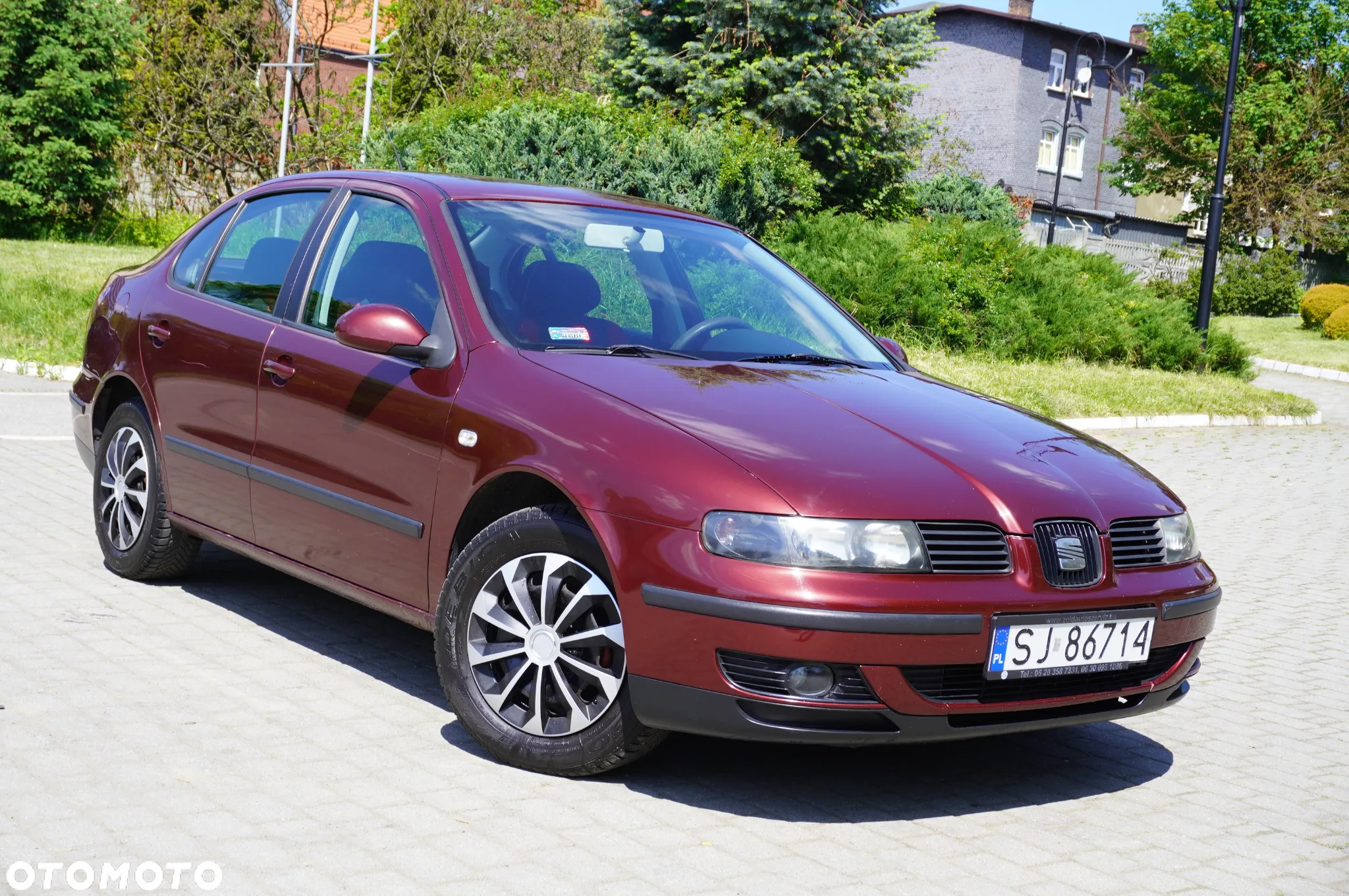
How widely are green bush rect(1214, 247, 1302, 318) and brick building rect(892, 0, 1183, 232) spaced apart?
11053 mm

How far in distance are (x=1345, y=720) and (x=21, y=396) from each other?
33.0 feet

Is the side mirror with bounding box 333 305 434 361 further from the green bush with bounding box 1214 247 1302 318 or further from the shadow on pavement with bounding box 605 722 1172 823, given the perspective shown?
the green bush with bounding box 1214 247 1302 318

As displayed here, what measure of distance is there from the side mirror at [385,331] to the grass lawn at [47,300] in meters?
9.19

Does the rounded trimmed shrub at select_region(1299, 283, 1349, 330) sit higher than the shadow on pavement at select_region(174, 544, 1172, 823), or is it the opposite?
the rounded trimmed shrub at select_region(1299, 283, 1349, 330)

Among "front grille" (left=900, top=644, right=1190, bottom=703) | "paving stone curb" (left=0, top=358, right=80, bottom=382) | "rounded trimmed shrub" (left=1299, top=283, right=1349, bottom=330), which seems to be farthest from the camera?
"rounded trimmed shrub" (left=1299, top=283, right=1349, bottom=330)

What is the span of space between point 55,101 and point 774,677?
2820cm

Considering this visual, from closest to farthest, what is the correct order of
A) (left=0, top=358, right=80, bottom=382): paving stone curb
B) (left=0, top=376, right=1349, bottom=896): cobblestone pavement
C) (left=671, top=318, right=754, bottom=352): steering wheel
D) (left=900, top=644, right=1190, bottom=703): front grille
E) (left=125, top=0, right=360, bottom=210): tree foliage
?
(left=0, top=376, right=1349, bottom=896): cobblestone pavement, (left=900, top=644, right=1190, bottom=703): front grille, (left=671, top=318, right=754, bottom=352): steering wheel, (left=0, top=358, right=80, bottom=382): paving stone curb, (left=125, top=0, right=360, bottom=210): tree foliage

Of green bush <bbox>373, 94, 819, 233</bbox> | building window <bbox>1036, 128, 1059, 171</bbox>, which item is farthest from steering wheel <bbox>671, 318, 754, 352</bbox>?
building window <bbox>1036, 128, 1059, 171</bbox>

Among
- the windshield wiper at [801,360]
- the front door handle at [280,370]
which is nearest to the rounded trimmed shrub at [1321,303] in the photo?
the windshield wiper at [801,360]

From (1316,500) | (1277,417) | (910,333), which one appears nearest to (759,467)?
(1316,500)

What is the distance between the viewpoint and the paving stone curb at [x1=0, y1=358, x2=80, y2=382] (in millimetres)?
12945

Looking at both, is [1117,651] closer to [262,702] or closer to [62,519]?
[262,702]

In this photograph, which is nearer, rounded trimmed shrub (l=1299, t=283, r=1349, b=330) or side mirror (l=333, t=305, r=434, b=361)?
Answer: side mirror (l=333, t=305, r=434, b=361)

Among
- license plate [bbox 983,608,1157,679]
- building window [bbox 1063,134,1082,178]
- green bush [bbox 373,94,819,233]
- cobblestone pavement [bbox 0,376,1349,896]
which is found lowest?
cobblestone pavement [bbox 0,376,1349,896]
